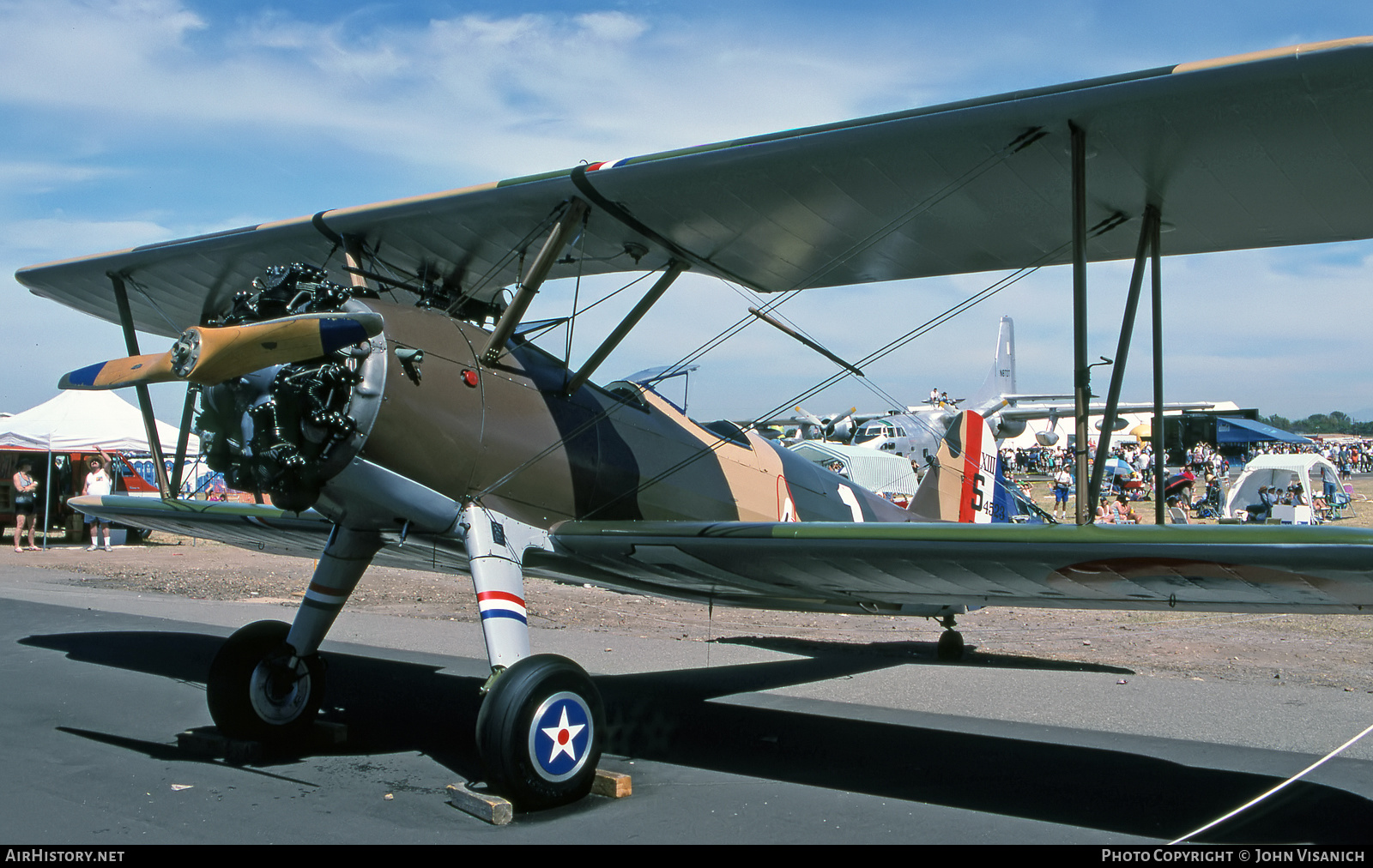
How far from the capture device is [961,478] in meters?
9.09

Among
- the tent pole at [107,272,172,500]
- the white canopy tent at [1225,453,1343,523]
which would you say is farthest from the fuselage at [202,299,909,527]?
the white canopy tent at [1225,453,1343,523]

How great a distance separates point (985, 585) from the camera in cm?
472

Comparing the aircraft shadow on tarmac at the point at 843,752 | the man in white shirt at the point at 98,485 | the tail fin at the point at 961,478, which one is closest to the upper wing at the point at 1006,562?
the aircraft shadow on tarmac at the point at 843,752

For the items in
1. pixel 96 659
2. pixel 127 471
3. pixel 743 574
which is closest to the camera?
pixel 743 574

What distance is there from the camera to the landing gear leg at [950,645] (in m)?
Result: 8.56

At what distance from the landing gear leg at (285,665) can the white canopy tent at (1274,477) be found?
55.6 ft

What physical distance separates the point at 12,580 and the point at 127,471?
9.15 metres

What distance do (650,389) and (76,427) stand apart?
54.8 feet

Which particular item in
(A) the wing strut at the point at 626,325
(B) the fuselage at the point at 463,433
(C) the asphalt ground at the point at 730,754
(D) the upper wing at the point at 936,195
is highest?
(D) the upper wing at the point at 936,195

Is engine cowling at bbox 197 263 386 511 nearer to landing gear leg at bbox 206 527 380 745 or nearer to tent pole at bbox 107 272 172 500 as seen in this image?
landing gear leg at bbox 206 527 380 745

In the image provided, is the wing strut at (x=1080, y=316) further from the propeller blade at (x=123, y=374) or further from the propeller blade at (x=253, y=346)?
the propeller blade at (x=123, y=374)

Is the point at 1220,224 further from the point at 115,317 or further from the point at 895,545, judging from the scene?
the point at 115,317
